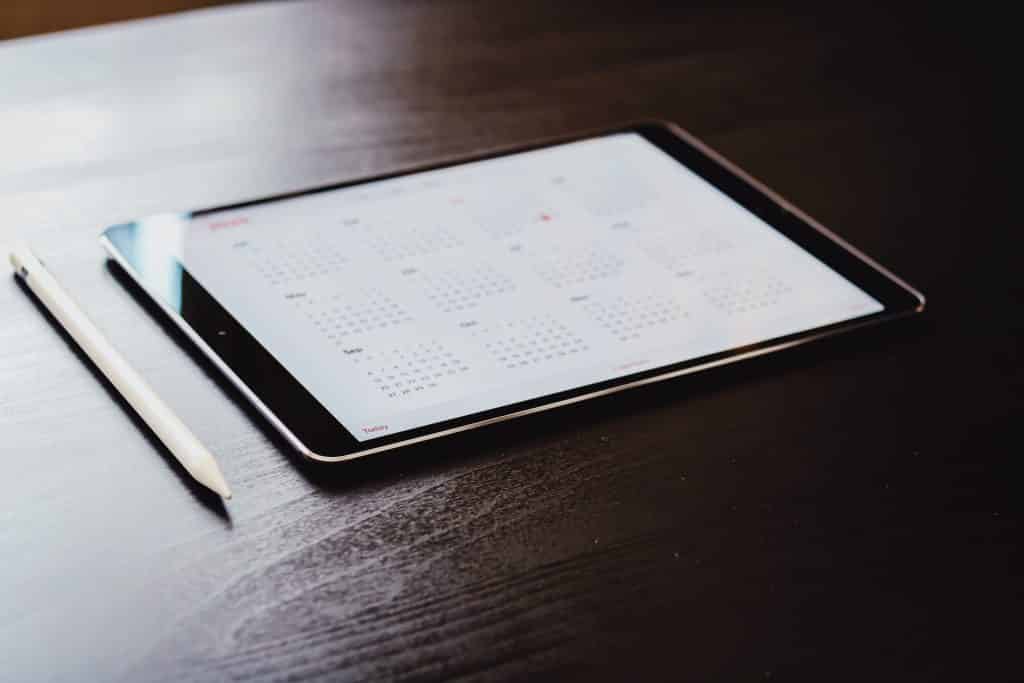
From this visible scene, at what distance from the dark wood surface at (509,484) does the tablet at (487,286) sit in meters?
0.02

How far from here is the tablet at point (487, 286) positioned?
742mm

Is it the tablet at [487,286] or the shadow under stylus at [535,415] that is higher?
the tablet at [487,286]

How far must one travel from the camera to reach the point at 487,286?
2.76 ft

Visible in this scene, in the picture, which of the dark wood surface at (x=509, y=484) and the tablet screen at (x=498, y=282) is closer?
the dark wood surface at (x=509, y=484)

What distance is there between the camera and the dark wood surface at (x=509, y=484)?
599 millimetres

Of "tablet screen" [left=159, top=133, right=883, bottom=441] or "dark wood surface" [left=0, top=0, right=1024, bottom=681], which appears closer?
"dark wood surface" [left=0, top=0, right=1024, bottom=681]

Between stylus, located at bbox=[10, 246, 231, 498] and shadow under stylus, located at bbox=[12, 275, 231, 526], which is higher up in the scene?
stylus, located at bbox=[10, 246, 231, 498]

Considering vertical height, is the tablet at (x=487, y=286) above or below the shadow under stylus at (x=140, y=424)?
above

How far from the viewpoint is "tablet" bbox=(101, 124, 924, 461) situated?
2.43 feet

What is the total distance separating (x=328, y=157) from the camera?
3.28 feet

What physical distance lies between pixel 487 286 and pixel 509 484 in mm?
182

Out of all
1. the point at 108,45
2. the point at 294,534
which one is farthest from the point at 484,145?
the point at 294,534

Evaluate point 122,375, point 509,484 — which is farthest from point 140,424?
point 509,484

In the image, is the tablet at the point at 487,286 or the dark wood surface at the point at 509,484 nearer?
the dark wood surface at the point at 509,484
